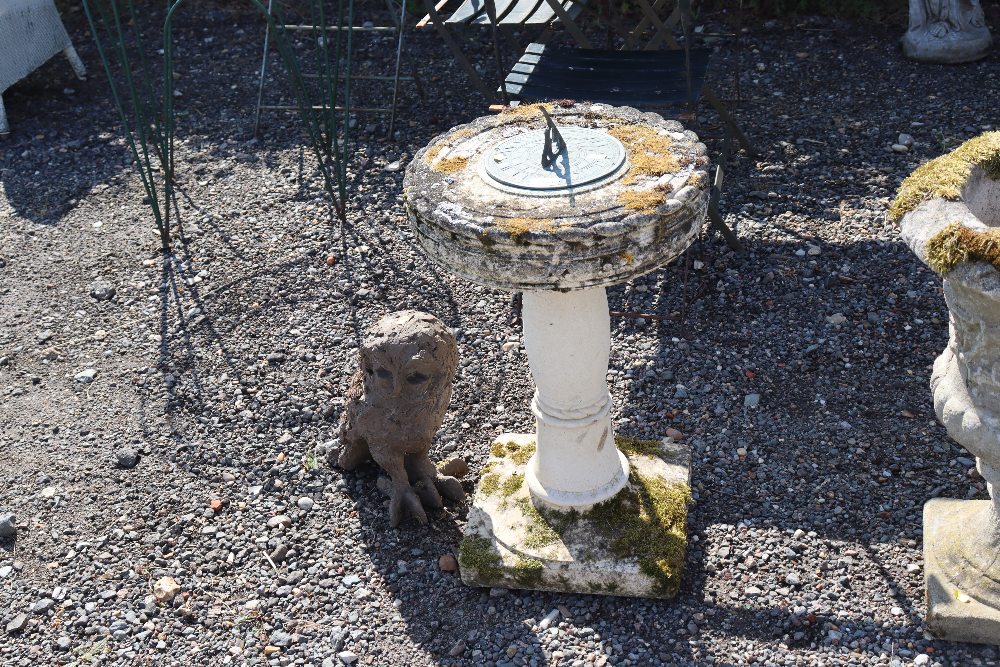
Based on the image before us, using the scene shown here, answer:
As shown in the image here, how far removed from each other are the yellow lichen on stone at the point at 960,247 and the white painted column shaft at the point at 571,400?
3.16ft

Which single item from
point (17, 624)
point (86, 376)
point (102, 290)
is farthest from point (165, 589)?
point (102, 290)

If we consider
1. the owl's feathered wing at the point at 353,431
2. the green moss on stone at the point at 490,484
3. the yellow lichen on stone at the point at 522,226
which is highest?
the yellow lichen on stone at the point at 522,226

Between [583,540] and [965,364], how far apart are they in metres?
1.34

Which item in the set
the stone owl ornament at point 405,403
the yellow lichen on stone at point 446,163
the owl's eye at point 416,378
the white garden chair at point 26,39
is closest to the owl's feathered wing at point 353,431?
the stone owl ornament at point 405,403

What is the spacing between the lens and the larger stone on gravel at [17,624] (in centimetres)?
346

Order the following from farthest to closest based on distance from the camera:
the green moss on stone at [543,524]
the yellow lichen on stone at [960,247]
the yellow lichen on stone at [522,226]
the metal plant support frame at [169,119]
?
the metal plant support frame at [169,119] → the green moss on stone at [543,524] → the yellow lichen on stone at [522,226] → the yellow lichen on stone at [960,247]

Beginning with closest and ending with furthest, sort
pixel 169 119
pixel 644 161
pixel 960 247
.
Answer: pixel 960 247, pixel 644 161, pixel 169 119

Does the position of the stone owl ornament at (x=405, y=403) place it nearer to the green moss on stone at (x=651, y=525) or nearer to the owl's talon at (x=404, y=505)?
the owl's talon at (x=404, y=505)

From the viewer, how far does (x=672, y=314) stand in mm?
4551

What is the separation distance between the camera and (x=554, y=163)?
3.07m

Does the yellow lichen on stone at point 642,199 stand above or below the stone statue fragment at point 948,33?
above

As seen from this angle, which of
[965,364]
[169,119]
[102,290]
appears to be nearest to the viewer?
[965,364]

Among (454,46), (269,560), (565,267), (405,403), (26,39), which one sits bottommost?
(269,560)

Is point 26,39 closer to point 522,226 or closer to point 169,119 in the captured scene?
point 169,119
